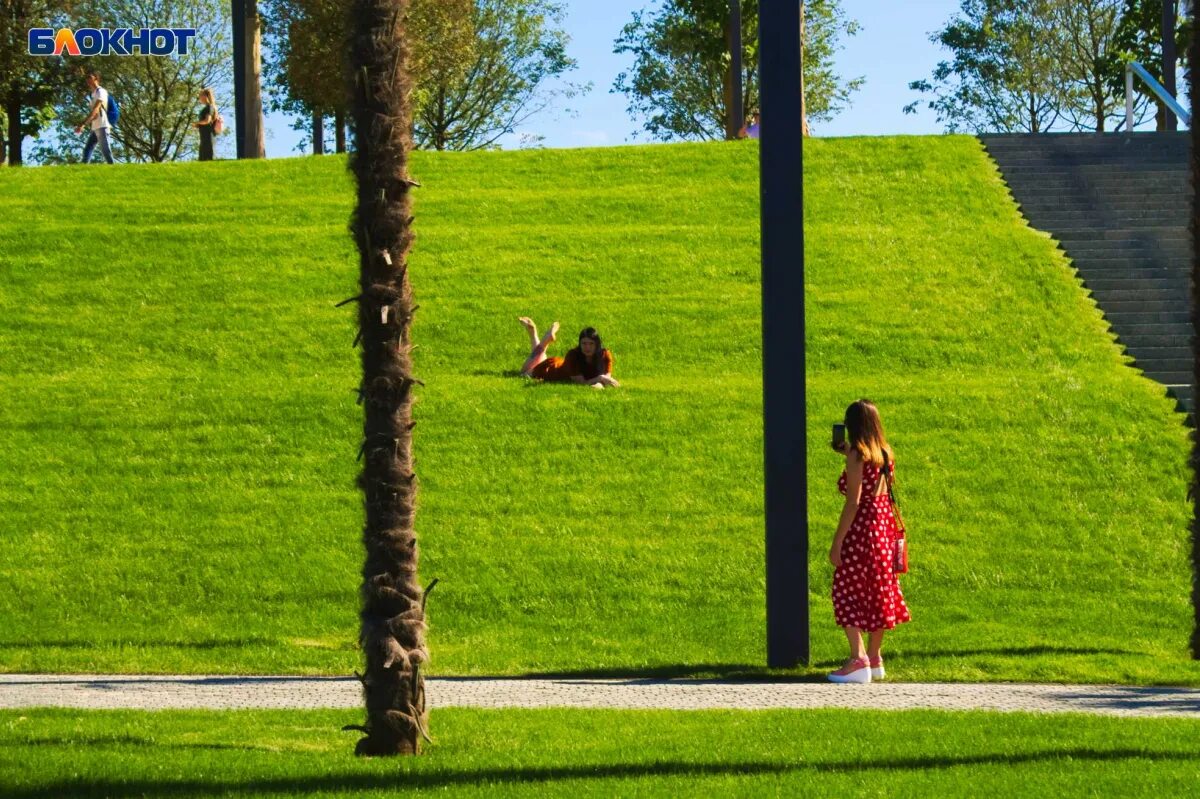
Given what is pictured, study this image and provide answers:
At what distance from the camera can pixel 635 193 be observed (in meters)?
26.9

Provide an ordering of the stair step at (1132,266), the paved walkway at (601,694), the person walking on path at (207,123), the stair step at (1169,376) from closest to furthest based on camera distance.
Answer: the paved walkway at (601,694) → the stair step at (1169,376) → the stair step at (1132,266) → the person walking on path at (207,123)

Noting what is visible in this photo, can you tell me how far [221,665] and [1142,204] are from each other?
726 inches

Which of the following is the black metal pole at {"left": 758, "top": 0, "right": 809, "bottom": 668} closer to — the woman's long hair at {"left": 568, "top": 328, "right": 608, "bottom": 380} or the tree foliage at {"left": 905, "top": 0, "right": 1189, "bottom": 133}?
the woman's long hair at {"left": 568, "top": 328, "right": 608, "bottom": 380}

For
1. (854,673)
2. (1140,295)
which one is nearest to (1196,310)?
(854,673)

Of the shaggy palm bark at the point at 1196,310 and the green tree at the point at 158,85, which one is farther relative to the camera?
the green tree at the point at 158,85

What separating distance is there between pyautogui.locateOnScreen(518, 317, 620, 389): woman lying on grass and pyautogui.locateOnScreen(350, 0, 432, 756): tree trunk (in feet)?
33.6

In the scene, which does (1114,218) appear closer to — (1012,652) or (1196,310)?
(1196,310)

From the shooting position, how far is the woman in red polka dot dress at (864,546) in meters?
10.4

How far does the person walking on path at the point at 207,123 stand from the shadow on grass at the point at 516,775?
935 inches

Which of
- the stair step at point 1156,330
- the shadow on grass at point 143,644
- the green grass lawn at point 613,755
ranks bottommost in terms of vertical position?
the shadow on grass at point 143,644

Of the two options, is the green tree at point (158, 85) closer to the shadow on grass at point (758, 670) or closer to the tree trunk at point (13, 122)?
the tree trunk at point (13, 122)

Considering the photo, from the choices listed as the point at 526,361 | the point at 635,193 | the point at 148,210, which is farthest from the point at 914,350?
the point at 148,210

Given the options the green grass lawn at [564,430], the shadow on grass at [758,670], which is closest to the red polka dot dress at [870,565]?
the shadow on grass at [758,670]

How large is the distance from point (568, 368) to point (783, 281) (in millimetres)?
7830
